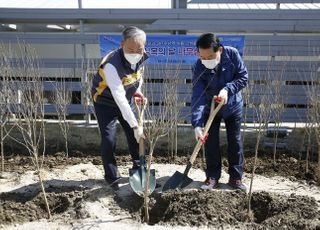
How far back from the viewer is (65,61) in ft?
19.9

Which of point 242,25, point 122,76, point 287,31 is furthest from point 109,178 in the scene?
point 287,31

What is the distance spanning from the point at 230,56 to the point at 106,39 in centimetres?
269

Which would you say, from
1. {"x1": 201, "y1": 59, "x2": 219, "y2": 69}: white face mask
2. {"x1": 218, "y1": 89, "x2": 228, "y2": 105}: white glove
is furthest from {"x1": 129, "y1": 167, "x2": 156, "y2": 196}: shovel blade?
{"x1": 201, "y1": 59, "x2": 219, "y2": 69}: white face mask

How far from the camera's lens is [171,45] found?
5.75 meters

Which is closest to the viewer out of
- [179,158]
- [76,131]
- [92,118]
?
[179,158]

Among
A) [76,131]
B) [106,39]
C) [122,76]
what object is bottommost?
[76,131]

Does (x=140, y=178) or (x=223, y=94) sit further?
(x=140, y=178)

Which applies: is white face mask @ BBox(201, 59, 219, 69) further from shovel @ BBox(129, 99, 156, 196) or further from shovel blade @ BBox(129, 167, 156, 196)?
shovel blade @ BBox(129, 167, 156, 196)

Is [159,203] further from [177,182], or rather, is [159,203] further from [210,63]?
[210,63]

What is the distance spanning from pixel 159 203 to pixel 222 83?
1.40 m

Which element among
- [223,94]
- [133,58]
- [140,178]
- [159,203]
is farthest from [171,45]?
[159,203]

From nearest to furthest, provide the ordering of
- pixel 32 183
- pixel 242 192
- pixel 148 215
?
pixel 148 215, pixel 242 192, pixel 32 183

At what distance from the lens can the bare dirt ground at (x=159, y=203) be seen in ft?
10.9

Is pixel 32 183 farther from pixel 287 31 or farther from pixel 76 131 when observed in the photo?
pixel 287 31
